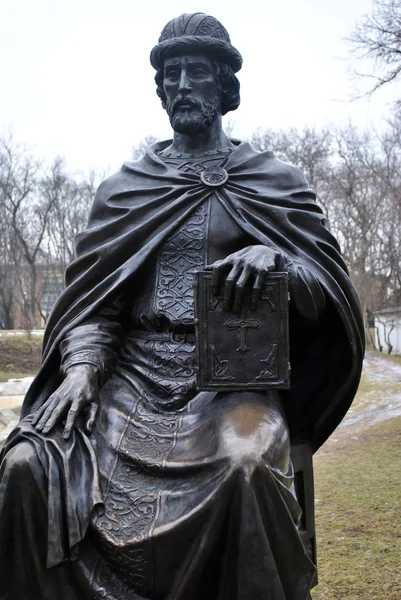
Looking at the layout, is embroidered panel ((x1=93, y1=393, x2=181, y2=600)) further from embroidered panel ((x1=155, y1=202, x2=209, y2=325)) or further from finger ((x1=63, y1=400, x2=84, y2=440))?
embroidered panel ((x1=155, y1=202, x2=209, y2=325))

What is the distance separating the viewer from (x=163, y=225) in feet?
11.5

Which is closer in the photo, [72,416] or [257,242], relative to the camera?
[72,416]

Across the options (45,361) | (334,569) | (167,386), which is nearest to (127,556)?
(167,386)

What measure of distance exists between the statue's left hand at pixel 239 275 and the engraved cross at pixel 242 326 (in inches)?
2.0

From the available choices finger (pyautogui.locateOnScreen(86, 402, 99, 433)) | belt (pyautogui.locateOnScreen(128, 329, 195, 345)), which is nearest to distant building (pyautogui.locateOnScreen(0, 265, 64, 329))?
belt (pyautogui.locateOnScreen(128, 329, 195, 345))

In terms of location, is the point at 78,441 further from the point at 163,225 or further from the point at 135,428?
the point at 163,225

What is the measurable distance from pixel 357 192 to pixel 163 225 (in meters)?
32.1

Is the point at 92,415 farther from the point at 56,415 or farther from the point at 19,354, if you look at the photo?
the point at 19,354

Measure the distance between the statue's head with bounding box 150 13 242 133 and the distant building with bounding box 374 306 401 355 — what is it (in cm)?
2509

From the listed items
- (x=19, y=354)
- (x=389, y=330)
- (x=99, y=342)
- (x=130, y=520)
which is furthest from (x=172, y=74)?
(x=389, y=330)

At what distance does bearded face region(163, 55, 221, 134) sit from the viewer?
11.6 feet

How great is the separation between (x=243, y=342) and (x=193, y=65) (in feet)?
4.88

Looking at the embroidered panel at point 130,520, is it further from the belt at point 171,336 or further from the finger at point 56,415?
the belt at point 171,336

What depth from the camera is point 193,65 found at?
11.6 ft
